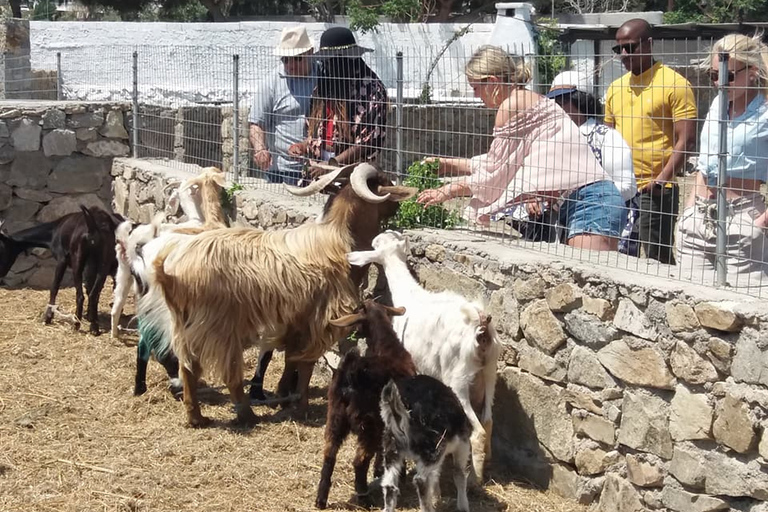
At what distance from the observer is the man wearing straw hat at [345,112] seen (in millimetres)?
6930

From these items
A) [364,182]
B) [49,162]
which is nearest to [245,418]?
[364,182]

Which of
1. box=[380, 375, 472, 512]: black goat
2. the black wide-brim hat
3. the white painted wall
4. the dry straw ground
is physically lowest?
the dry straw ground

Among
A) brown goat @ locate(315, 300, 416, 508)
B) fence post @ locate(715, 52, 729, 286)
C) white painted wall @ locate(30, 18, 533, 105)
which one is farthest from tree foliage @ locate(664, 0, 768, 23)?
brown goat @ locate(315, 300, 416, 508)

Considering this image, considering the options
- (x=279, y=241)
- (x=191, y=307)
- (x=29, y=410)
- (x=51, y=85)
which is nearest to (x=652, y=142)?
(x=279, y=241)

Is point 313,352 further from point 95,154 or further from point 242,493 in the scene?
point 95,154

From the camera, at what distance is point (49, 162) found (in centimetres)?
1105

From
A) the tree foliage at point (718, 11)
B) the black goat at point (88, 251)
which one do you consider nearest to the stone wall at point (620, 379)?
the black goat at point (88, 251)

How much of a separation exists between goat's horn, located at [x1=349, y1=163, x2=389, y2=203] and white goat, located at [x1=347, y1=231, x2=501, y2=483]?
78 centimetres

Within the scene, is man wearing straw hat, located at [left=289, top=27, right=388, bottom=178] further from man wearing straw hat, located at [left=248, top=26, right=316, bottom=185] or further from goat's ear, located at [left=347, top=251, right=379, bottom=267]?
goat's ear, located at [left=347, top=251, right=379, bottom=267]

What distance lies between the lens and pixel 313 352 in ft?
20.6

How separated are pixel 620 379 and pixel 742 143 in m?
1.22

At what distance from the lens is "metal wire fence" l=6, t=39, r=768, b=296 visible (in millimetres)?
4574

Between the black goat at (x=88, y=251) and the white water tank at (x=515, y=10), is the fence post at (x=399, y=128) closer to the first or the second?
the black goat at (x=88, y=251)

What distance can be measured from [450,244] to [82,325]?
4.48 metres
